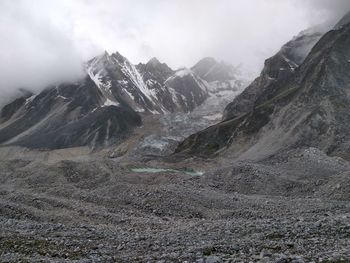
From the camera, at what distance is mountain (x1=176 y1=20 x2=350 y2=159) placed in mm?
116438

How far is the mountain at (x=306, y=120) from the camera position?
4584 inches

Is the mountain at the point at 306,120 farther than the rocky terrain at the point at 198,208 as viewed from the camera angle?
Yes

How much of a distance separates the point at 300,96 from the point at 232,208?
3672 inches

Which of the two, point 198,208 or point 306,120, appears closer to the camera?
point 198,208

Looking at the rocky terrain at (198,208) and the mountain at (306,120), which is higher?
the mountain at (306,120)

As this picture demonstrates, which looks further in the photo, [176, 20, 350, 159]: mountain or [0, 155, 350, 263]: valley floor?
[176, 20, 350, 159]: mountain

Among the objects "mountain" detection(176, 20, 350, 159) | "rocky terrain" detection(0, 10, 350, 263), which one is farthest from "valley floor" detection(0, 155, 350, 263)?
→ "mountain" detection(176, 20, 350, 159)

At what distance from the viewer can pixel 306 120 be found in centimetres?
12400

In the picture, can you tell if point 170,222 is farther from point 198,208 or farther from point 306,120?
point 306,120

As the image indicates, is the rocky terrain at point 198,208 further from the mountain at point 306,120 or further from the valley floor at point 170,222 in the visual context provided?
the mountain at point 306,120

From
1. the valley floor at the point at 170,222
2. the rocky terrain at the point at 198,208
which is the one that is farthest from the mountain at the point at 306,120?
the valley floor at the point at 170,222

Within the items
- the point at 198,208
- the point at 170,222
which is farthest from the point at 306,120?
the point at 170,222

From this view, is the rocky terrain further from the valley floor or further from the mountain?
the mountain

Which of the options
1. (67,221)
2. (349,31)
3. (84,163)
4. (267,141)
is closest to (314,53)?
(349,31)
